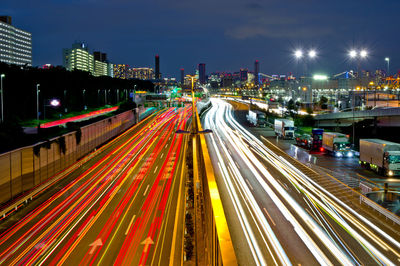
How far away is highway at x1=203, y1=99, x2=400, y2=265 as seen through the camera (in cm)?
1366

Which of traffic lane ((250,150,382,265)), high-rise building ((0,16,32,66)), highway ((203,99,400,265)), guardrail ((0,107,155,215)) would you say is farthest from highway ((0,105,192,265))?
high-rise building ((0,16,32,66))

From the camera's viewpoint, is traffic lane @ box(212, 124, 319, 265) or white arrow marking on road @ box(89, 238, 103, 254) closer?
traffic lane @ box(212, 124, 319, 265)

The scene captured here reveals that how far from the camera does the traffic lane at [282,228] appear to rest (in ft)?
44.4

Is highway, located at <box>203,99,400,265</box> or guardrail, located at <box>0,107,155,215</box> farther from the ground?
guardrail, located at <box>0,107,155,215</box>

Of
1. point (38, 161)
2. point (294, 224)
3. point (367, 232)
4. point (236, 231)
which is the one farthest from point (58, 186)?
point (367, 232)

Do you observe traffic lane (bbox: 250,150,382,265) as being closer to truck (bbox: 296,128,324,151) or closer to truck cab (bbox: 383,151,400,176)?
truck cab (bbox: 383,151,400,176)

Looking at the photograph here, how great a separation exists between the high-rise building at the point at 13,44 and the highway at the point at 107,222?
148 meters

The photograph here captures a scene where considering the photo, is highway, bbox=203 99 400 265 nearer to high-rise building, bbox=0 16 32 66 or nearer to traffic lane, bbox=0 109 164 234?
traffic lane, bbox=0 109 164 234

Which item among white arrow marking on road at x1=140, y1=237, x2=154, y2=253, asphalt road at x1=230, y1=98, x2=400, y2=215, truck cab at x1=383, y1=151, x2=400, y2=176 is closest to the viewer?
white arrow marking on road at x1=140, y1=237, x2=154, y2=253

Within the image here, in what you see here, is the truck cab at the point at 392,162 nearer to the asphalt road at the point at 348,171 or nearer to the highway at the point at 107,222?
the asphalt road at the point at 348,171

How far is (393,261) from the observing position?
13148 millimetres

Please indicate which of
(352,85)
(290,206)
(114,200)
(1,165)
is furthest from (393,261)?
(352,85)

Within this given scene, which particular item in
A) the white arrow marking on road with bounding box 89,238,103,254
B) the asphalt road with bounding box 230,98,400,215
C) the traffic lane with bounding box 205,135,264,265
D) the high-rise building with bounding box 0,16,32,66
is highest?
the high-rise building with bounding box 0,16,32,66

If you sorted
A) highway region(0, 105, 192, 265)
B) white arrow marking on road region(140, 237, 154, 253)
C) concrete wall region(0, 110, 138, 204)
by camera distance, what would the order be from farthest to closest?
concrete wall region(0, 110, 138, 204) < white arrow marking on road region(140, 237, 154, 253) < highway region(0, 105, 192, 265)
